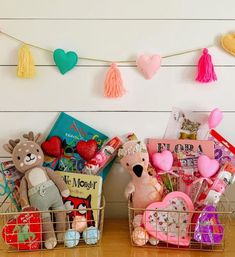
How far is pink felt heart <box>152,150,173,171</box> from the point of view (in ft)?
3.51

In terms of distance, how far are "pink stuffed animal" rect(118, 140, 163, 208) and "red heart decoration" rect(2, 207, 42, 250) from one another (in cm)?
25

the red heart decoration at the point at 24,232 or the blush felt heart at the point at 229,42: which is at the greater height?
the blush felt heart at the point at 229,42

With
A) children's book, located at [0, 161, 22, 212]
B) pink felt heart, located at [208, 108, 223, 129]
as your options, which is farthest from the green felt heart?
pink felt heart, located at [208, 108, 223, 129]

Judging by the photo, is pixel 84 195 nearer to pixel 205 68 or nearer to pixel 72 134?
pixel 72 134

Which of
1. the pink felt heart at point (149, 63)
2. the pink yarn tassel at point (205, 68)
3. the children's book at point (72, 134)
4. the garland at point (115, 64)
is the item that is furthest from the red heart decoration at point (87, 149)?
the pink yarn tassel at point (205, 68)

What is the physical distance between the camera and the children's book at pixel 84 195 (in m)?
1.02

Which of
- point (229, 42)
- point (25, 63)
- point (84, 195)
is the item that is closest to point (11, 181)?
point (84, 195)

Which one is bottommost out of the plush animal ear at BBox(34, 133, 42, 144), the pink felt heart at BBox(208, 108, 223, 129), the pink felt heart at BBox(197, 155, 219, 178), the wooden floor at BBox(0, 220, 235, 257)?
the wooden floor at BBox(0, 220, 235, 257)

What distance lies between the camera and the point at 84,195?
3.37ft

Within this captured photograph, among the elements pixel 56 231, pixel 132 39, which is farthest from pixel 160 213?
pixel 132 39

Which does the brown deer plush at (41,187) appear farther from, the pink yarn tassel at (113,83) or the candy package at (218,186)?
the candy package at (218,186)

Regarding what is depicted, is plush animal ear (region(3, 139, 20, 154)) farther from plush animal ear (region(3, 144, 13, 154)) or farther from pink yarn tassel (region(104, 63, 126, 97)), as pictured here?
pink yarn tassel (region(104, 63, 126, 97))

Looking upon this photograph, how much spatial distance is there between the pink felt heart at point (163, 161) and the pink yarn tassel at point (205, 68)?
0.23 metres

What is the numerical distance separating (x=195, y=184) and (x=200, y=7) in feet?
1.61
